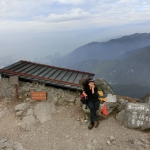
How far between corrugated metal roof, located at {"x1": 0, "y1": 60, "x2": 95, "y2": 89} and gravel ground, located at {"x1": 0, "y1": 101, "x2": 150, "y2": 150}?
1991mm

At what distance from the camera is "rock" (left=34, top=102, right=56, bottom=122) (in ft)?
27.2

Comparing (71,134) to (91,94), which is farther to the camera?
(71,134)

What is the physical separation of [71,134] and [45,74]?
463 cm

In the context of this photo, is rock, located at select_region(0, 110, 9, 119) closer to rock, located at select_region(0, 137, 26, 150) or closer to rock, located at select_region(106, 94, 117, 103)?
rock, located at select_region(0, 137, 26, 150)

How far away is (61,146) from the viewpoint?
21.2 feet

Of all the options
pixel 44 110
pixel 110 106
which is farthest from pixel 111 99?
pixel 44 110

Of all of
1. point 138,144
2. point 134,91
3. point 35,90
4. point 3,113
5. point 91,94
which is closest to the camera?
point 138,144

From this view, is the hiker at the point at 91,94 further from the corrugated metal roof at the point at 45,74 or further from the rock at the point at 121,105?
the corrugated metal roof at the point at 45,74

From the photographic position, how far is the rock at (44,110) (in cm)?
829

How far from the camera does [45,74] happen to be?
33.9 feet

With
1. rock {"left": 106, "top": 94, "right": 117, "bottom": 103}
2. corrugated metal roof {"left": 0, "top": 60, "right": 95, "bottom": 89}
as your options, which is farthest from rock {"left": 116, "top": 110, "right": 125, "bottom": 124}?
corrugated metal roof {"left": 0, "top": 60, "right": 95, "bottom": 89}

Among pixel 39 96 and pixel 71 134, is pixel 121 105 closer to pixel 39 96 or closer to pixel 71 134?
pixel 71 134

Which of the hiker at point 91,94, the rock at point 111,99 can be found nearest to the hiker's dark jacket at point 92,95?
the hiker at point 91,94

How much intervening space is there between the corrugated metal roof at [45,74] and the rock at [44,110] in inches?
50.8
